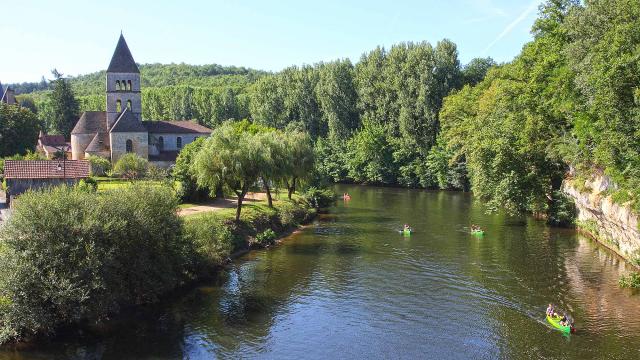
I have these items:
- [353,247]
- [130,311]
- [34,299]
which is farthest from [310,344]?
[353,247]

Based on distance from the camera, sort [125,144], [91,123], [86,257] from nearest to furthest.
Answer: [86,257]
[125,144]
[91,123]

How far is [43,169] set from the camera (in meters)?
56.2

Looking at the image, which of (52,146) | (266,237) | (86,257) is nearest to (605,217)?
(266,237)

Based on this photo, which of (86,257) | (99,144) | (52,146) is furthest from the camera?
(52,146)

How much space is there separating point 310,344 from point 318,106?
298 feet

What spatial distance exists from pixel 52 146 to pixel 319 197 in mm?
51323

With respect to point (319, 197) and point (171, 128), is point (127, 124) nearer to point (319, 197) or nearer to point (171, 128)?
point (171, 128)

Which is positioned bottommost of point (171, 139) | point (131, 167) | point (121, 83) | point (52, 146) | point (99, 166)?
point (131, 167)

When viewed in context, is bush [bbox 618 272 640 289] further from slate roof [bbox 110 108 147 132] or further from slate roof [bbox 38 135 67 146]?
slate roof [bbox 38 135 67 146]

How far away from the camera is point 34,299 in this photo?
1008 inches

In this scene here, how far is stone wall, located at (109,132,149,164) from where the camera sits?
7656 cm

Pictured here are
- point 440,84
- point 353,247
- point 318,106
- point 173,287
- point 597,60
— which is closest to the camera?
point 173,287

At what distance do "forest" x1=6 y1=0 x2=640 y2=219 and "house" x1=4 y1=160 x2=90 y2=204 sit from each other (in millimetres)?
30018

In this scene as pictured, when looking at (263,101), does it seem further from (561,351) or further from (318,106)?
(561,351)
